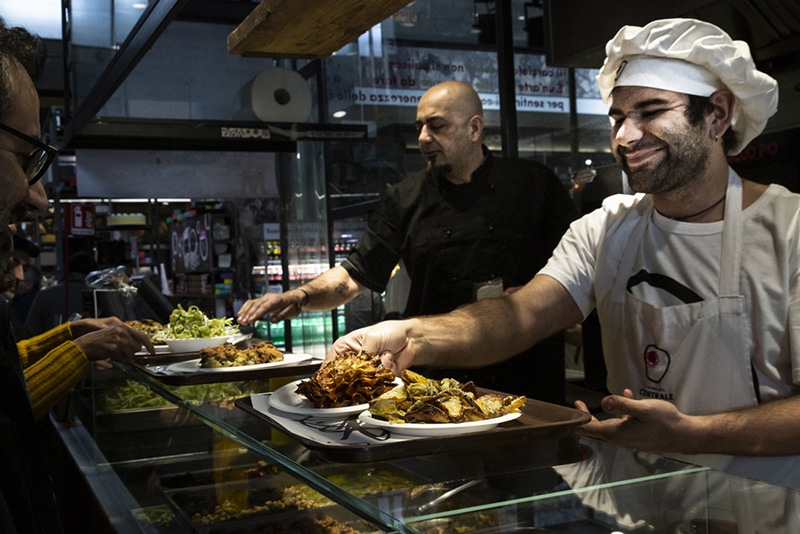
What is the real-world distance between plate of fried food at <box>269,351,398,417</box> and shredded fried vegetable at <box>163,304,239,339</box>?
1.35 metres

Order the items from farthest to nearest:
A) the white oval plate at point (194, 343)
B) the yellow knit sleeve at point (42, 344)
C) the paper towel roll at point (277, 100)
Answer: the paper towel roll at point (277, 100)
the yellow knit sleeve at point (42, 344)
the white oval plate at point (194, 343)

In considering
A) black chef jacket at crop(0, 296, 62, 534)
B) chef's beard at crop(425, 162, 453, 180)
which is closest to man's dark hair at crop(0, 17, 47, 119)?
black chef jacket at crop(0, 296, 62, 534)

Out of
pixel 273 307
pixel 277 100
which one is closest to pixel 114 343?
pixel 273 307

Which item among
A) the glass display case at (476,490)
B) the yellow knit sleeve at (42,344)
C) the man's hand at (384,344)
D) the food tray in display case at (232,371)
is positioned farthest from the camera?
the yellow knit sleeve at (42,344)

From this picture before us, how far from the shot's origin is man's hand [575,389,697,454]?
4.95ft

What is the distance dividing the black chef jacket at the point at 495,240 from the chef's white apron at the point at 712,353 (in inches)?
44.0

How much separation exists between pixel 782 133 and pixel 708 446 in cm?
203

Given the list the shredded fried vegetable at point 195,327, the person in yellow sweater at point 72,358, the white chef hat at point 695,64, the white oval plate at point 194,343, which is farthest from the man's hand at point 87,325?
the white chef hat at point 695,64

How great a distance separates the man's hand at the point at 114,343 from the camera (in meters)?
Answer: 2.69

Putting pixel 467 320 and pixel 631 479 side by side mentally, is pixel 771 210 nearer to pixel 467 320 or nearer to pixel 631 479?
pixel 467 320

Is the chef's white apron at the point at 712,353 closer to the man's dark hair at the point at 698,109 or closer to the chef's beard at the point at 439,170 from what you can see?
the man's dark hair at the point at 698,109

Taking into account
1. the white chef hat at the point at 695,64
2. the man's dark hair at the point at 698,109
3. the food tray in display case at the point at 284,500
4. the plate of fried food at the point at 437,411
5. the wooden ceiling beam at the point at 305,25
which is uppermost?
the wooden ceiling beam at the point at 305,25

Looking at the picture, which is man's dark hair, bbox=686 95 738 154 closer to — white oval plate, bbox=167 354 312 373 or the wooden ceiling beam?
Result: the wooden ceiling beam

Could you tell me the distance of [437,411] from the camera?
125cm
